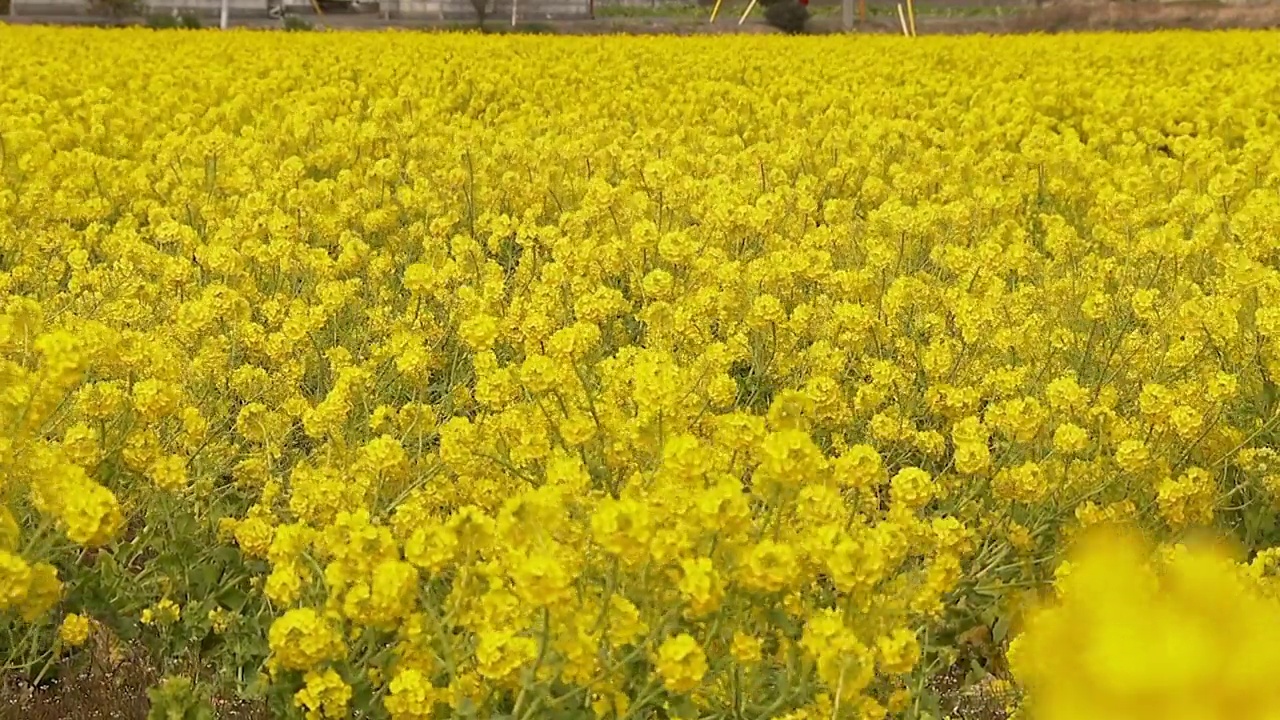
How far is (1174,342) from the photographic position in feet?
13.5

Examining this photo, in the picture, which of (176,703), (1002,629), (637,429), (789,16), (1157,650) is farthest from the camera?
(789,16)

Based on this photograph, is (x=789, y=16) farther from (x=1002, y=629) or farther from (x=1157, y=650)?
(x=1157, y=650)

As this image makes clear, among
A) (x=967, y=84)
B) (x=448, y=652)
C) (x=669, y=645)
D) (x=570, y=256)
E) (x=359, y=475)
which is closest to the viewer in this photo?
(x=669, y=645)

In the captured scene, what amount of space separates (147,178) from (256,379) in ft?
12.1

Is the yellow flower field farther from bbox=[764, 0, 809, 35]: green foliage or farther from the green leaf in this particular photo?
bbox=[764, 0, 809, 35]: green foliage

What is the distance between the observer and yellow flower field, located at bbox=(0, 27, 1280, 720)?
2.13 metres

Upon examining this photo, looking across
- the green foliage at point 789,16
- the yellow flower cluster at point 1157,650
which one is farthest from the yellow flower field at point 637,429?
the green foliage at point 789,16

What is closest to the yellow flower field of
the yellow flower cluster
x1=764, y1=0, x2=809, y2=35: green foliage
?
the yellow flower cluster

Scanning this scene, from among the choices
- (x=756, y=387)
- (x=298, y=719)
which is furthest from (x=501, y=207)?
(x=298, y=719)

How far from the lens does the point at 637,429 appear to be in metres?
2.92

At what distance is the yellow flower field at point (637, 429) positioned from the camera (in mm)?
2129

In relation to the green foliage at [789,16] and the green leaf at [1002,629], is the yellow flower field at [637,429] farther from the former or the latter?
the green foliage at [789,16]

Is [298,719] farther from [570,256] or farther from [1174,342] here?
[1174,342]

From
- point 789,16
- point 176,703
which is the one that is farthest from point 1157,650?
point 789,16
